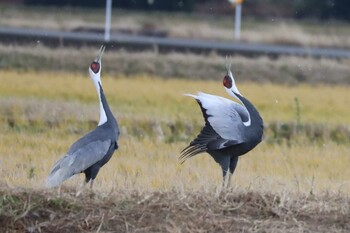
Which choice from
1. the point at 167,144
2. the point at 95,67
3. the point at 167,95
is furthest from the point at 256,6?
the point at 95,67

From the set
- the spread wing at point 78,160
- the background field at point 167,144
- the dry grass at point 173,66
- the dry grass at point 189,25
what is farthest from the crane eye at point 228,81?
the dry grass at point 189,25

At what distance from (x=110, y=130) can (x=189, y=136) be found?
4282 millimetres

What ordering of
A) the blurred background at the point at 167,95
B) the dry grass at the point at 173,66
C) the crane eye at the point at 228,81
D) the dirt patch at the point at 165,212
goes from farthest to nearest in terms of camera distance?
the dry grass at the point at 173,66, the blurred background at the point at 167,95, the crane eye at the point at 228,81, the dirt patch at the point at 165,212

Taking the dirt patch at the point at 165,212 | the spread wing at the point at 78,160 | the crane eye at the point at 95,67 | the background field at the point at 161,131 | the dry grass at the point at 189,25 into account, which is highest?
the crane eye at the point at 95,67

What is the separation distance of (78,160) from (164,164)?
88.4 inches

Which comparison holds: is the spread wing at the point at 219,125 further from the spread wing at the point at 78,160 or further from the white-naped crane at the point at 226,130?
the spread wing at the point at 78,160

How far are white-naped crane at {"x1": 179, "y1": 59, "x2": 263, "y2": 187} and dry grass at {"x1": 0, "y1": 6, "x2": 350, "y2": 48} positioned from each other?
20.2 metres

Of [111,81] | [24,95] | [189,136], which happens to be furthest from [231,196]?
[111,81]

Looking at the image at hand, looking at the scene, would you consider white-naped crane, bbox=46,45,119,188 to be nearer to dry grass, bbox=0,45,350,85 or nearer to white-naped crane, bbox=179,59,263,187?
white-naped crane, bbox=179,59,263,187

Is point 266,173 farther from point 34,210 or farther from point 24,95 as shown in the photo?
point 24,95

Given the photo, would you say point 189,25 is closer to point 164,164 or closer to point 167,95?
point 167,95

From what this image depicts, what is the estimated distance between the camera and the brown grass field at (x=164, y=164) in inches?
336

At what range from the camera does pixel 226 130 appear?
9.80 meters

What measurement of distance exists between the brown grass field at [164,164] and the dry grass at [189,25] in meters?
10.8
